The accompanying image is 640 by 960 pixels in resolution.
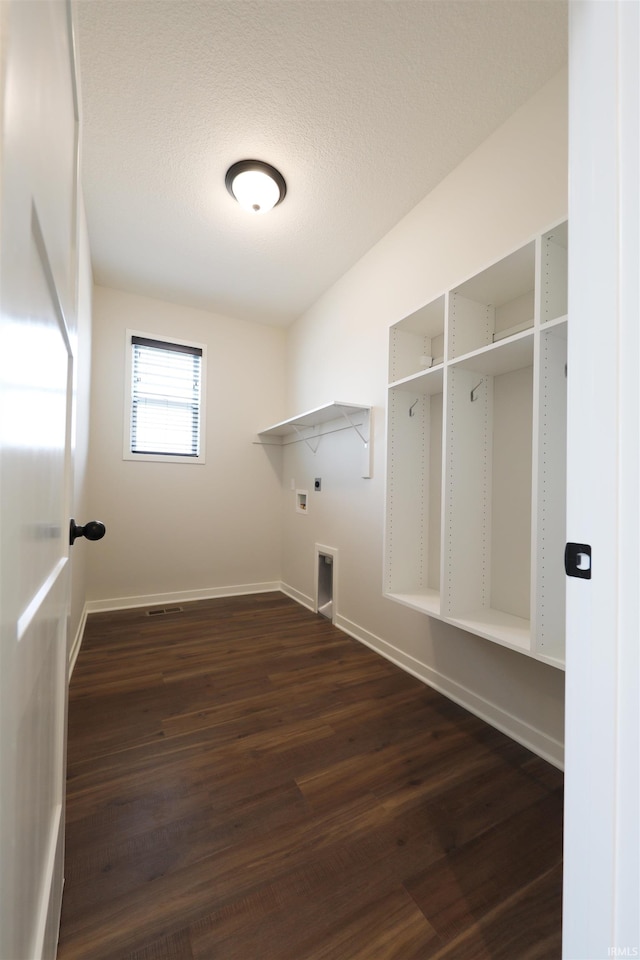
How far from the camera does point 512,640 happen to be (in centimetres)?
142

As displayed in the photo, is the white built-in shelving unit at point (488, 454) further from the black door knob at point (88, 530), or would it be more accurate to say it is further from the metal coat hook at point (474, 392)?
the black door knob at point (88, 530)

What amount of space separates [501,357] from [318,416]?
67.5 inches

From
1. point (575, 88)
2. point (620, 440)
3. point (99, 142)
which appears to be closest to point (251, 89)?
point (99, 142)

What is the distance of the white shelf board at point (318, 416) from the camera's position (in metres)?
2.71

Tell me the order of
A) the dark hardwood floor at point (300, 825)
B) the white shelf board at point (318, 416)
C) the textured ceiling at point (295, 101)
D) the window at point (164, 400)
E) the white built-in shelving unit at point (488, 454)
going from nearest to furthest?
the dark hardwood floor at point (300, 825) → the white built-in shelving unit at point (488, 454) → the textured ceiling at point (295, 101) → the white shelf board at point (318, 416) → the window at point (164, 400)

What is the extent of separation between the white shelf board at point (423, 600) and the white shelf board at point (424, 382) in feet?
3.73

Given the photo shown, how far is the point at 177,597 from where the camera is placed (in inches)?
145

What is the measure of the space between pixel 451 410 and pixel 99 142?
2.30 metres

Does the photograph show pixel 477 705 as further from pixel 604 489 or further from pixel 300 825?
pixel 604 489

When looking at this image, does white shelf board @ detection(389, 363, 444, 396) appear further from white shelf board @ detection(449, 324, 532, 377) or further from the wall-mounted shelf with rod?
the wall-mounted shelf with rod

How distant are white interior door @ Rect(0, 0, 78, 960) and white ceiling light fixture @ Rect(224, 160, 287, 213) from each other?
4.96 feet

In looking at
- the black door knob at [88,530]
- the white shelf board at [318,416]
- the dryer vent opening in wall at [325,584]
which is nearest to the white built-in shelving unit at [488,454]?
the white shelf board at [318,416]

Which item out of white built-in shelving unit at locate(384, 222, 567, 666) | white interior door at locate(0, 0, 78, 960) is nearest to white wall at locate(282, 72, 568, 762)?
white built-in shelving unit at locate(384, 222, 567, 666)

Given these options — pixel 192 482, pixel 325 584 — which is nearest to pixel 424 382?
pixel 325 584
